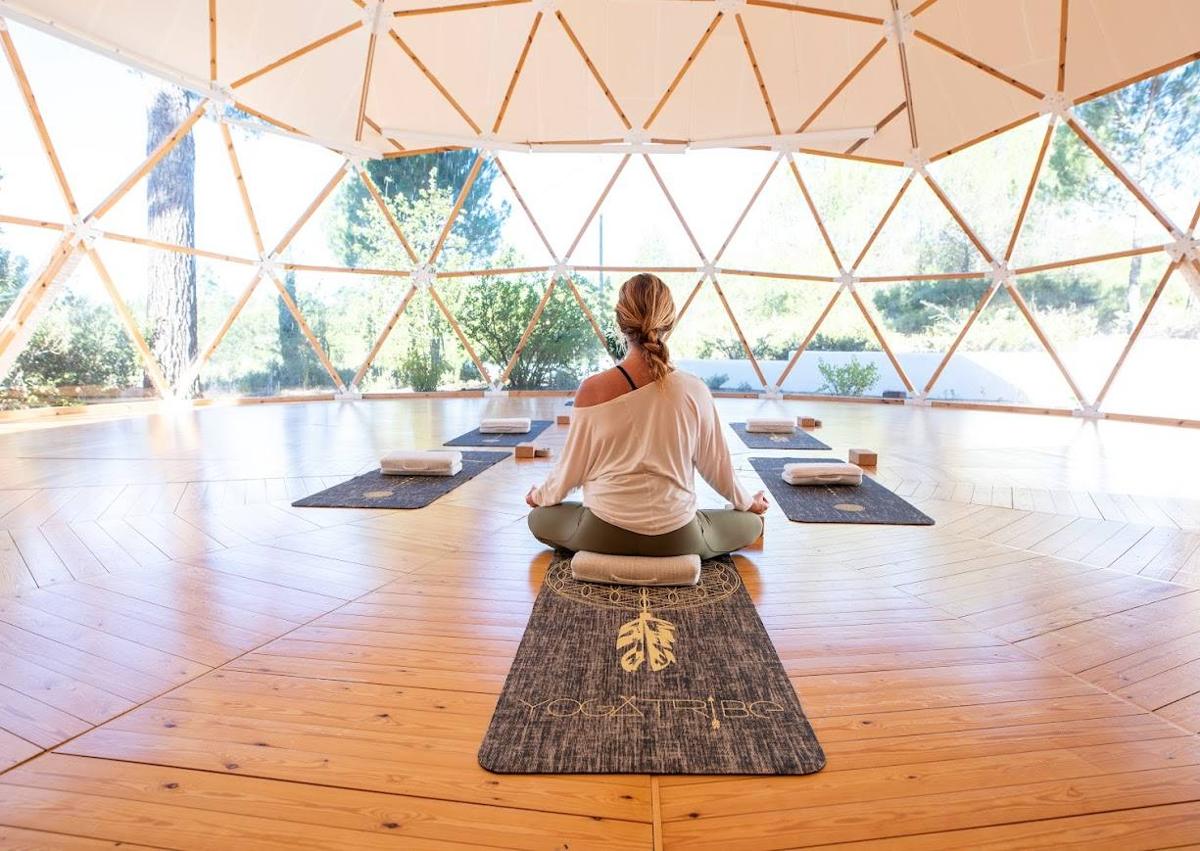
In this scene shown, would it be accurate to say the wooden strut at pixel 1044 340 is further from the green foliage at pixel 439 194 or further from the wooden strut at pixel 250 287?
the wooden strut at pixel 250 287

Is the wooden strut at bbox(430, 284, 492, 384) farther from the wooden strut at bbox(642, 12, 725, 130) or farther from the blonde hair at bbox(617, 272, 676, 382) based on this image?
the blonde hair at bbox(617, 272, 676, 382)

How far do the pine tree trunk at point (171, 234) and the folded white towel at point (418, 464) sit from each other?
704 cm

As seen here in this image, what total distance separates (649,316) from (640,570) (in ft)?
3.31

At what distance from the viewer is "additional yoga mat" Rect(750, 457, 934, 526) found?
3770 mm

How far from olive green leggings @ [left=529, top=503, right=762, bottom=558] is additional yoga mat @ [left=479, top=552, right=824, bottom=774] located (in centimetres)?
21

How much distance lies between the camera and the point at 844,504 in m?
4.11

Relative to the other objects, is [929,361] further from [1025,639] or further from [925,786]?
[925,786]

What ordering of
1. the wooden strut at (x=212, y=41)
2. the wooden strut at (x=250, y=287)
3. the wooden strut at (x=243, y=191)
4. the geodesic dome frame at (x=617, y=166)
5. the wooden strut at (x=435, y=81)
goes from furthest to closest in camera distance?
the wooden strut at (x=250, y=287)
the wooden strut at (x=243, y=191)
the wooden strut at (x=435, y=81)
the geodesic dome frame at (x=617, y=166)
the wooden strut at (x=212, y=41)

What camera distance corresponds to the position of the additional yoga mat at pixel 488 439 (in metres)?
6.44

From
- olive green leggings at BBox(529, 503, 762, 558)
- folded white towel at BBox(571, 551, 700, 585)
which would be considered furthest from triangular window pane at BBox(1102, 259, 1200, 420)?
folded white towel at BBox(571, 551, 700, 585)

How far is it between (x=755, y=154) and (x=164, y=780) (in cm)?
1308

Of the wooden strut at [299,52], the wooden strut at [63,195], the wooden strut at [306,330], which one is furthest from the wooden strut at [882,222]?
the wooden strut at [63,195]

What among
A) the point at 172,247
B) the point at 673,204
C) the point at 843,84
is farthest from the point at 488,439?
the point at 843,84

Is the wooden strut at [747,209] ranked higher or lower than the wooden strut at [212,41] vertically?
lower
